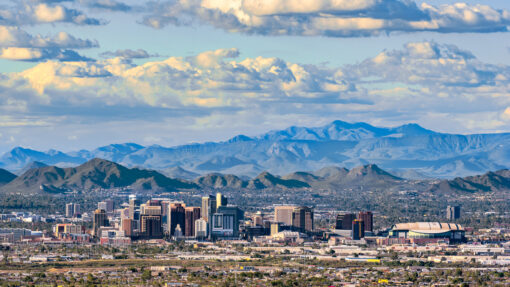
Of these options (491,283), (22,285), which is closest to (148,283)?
(22,285)

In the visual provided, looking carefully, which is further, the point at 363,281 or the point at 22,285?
the point at 363,281

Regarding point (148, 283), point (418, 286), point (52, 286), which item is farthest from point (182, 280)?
point (418, 286)

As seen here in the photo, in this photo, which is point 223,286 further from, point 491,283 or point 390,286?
point 491,283

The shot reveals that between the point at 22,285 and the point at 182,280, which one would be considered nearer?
the point at 22,285

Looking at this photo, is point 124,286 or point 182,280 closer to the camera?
point 124,286

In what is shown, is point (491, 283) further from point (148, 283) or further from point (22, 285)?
point (22, 285)

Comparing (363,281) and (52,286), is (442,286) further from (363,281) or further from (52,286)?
(52,286)

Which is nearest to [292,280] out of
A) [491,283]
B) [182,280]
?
[182,280]
